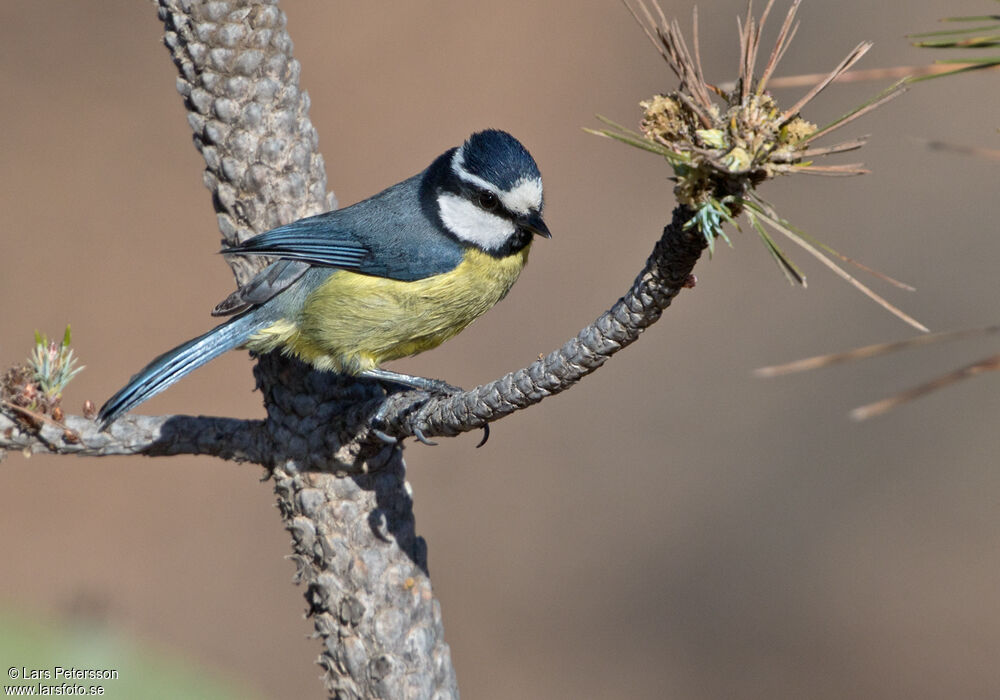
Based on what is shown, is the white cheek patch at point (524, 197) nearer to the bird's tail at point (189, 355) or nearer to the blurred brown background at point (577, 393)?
the bird's tail at point (189, 355)

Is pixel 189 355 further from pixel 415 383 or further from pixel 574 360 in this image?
pixel 574 360

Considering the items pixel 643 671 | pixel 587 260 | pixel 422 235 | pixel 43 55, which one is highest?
pixel 43 55

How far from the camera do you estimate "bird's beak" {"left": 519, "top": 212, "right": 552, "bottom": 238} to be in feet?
11.1

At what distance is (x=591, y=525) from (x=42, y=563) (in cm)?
341

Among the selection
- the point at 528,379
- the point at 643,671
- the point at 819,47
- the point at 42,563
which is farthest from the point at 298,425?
the point at 819,47

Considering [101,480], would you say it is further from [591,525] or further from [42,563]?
[591,525]

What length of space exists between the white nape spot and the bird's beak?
3.4 inches

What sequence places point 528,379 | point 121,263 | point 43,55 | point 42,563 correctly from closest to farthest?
point 528,379 < point 42,563 < point 121,263 < point 43,55

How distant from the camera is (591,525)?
6.08 m

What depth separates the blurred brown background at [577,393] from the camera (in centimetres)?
548

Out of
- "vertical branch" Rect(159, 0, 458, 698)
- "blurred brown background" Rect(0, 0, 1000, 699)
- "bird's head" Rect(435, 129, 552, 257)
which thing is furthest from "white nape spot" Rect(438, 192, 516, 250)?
"blurred brown background" Rect(0, 0, 1000, 699)

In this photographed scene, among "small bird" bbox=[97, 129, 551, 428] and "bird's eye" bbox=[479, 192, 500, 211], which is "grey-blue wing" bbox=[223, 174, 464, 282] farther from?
"bird's eye" bbox=[479, 192, 500, 211]

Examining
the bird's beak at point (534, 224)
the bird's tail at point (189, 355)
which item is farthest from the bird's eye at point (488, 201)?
the bird's tail at point (189, 355)

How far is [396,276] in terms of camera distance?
3492 millimetres
